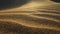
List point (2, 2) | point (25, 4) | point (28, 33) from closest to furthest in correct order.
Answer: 1. point (28, 33)
2. point (2, 2)
3. point (25, 4)

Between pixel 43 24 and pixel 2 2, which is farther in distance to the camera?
pixel 2 2

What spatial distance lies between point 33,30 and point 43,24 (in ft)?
0.38

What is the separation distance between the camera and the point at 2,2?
1302 millimetres

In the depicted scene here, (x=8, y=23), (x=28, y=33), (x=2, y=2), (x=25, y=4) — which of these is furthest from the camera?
(x=25, y=4)

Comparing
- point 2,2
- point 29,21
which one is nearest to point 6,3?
point 2,2

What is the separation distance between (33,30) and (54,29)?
13cm

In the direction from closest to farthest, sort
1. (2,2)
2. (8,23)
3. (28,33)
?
1. (28,33)
2. (8,23)
3. (2,2)

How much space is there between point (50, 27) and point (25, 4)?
0.75m

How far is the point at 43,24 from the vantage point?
0.84 metres

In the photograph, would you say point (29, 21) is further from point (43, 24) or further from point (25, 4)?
point (25, 4)

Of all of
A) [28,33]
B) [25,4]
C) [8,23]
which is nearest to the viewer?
[28,33]

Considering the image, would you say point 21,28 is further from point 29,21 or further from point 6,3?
point 6,3

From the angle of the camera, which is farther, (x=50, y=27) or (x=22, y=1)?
(x=22, y=1)

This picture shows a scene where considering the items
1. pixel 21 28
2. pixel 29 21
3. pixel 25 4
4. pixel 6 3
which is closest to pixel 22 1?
pixel 25 4
